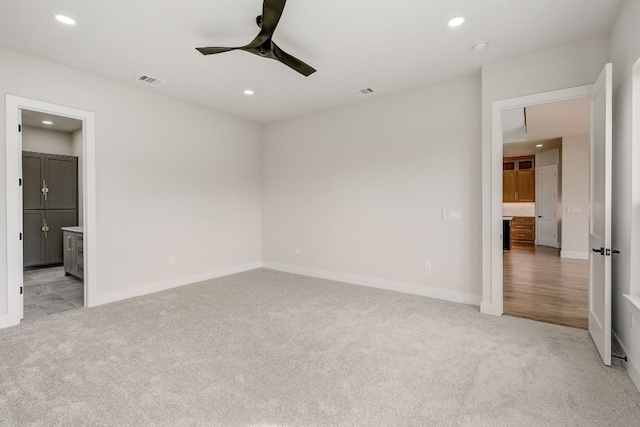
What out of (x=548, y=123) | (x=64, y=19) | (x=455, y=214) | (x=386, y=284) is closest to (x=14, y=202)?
(x=64, y=19)

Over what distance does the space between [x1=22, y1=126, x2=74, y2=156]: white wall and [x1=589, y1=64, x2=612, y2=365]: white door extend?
8711 millimetres

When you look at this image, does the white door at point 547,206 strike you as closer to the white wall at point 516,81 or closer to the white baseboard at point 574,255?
the white baseboard at point 574,255

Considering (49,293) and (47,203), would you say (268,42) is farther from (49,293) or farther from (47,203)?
(47,203)

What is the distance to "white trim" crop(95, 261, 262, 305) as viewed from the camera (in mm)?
3998

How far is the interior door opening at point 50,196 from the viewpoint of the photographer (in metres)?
5.41

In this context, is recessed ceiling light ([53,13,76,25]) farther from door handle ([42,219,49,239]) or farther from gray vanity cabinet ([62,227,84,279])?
door handle ([42,219,49,239])

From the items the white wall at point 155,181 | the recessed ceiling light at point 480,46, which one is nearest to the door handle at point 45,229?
the white wall at point 155,181

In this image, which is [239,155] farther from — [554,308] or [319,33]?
[554,308]

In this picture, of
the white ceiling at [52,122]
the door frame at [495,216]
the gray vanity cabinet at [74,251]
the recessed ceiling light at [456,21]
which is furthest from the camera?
the white ceiling at [52,122]

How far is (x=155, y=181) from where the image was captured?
4.52 metres

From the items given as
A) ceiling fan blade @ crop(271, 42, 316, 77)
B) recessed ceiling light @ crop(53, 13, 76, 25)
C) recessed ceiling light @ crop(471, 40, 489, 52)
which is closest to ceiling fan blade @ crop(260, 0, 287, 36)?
ceiling fan blade @ crop(271, 42, 316, 77)

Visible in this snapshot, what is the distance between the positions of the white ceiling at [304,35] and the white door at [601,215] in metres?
0.80

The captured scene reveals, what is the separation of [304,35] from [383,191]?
2.39 m

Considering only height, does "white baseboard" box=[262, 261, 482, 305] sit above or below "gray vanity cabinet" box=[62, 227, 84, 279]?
below
